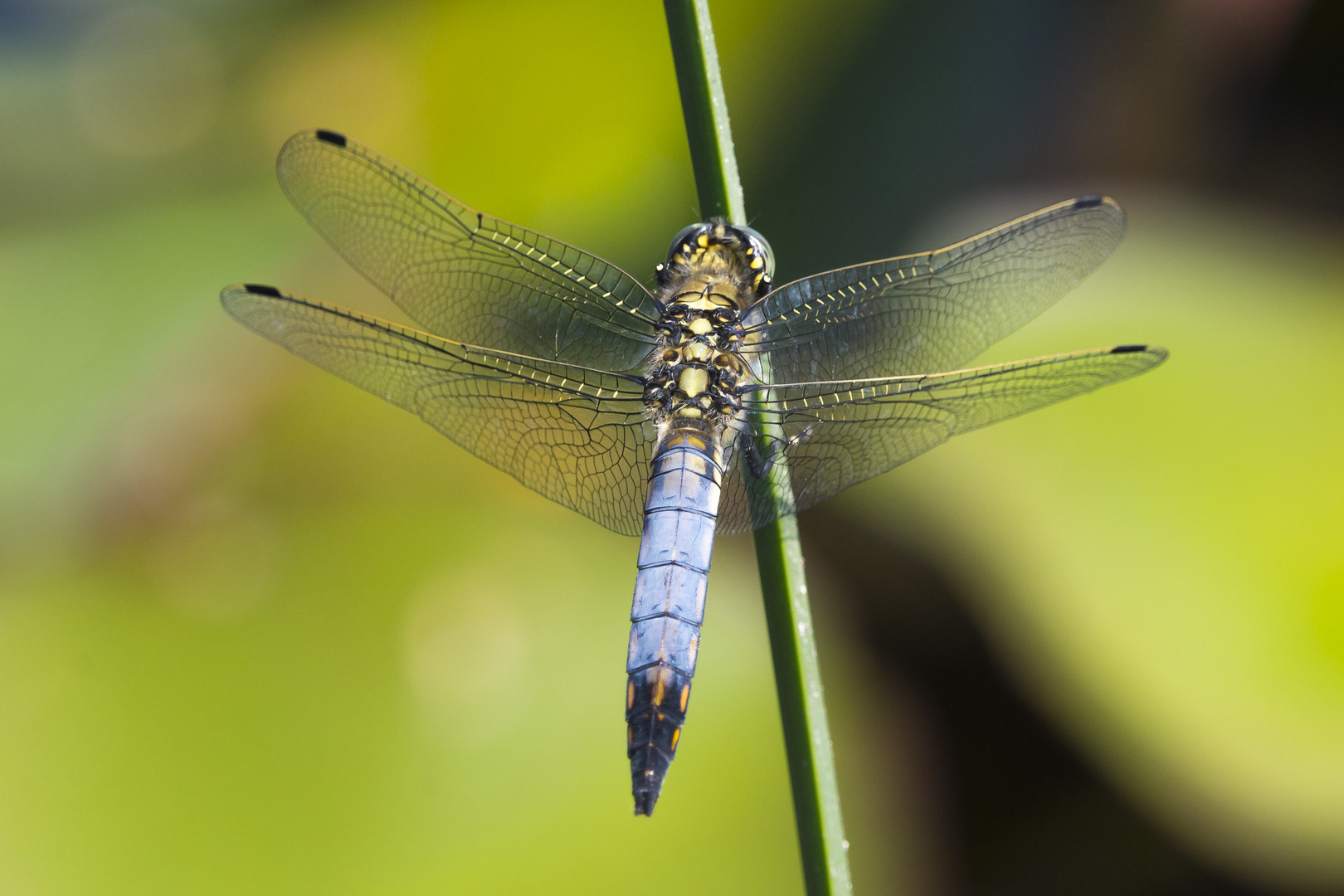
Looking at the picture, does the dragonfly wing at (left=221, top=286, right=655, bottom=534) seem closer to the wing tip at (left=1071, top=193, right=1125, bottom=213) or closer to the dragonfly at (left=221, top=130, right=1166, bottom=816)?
the dragonfly at (left=221, top=130, right=1166, bottom=816)

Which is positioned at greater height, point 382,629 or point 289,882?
point 382,629

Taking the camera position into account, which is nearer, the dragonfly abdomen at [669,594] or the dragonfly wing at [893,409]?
the dragonfly abdomen at [669,594]

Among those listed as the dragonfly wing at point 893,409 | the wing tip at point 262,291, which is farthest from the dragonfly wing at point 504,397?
the dragonfly wing at point 893,409

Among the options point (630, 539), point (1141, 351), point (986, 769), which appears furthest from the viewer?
point (630, 539)

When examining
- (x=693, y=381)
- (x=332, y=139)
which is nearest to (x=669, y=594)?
(x=693, y=381)

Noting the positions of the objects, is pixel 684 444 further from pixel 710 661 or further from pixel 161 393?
pixel 161 393

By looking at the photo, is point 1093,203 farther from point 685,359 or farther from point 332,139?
point 332,139

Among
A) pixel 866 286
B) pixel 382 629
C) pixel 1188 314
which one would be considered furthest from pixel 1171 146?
pixel 382 629

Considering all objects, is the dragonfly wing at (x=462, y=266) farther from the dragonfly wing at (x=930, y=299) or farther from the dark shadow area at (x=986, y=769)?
the dark shadow area at (x=986, y=769)
